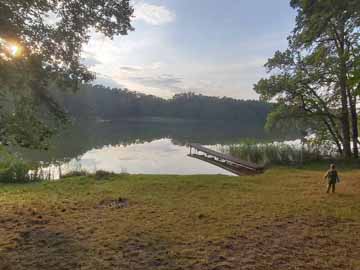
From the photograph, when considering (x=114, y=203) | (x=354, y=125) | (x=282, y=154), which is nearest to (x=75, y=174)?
(x=114, y=203)

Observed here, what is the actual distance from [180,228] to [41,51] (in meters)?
3.62

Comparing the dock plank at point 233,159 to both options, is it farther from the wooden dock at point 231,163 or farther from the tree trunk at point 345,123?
the tree trunk at point 345,123

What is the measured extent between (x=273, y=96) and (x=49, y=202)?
35.7 ft

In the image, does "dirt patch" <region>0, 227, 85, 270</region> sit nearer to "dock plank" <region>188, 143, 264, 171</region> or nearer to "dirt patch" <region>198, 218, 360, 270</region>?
"dirt patch" <region>198, 218, 360, 270</region>

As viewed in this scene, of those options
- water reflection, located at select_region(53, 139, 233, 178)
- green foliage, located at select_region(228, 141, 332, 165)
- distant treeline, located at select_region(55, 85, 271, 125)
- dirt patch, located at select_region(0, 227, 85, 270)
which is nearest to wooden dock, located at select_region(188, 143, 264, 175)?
water reflection, located at select_region(53, 139, 233, 178)

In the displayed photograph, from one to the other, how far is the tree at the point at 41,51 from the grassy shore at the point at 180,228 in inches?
57.6

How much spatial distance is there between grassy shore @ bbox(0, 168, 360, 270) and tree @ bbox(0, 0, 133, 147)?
1464 mm

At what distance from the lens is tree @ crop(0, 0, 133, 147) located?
14.1 ft

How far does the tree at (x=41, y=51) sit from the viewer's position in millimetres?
4309

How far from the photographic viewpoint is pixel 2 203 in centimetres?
543

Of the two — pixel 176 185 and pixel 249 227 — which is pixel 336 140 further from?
pixel 249 227

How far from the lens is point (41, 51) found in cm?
479

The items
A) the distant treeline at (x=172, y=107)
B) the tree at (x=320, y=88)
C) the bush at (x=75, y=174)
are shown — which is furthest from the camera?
the distant treeline at (x=172, y=107)

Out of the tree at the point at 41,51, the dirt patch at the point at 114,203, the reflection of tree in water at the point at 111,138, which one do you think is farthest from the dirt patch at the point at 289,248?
the reflection of tree in water at the point at 111,138
